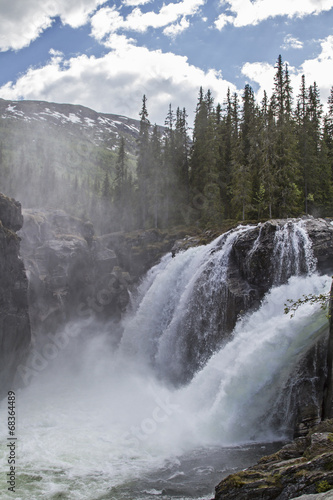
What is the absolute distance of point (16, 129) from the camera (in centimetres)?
17575

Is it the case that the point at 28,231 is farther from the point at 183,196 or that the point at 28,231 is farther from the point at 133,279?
the point at 183,196

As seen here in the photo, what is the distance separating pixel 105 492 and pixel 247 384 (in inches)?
310

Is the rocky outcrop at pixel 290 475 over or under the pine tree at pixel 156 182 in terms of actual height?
under

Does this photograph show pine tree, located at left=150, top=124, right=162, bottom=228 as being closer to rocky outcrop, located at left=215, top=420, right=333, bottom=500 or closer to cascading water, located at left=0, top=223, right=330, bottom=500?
cascading water, located at left=0, top=223, right=330, bottom=500

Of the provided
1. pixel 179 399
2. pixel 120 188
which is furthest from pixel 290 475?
pixel 120 188

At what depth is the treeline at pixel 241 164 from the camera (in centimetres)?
4356

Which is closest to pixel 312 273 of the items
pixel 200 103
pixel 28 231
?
pixel 28 231

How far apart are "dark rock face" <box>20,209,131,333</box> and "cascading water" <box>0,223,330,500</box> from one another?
22.5 feet

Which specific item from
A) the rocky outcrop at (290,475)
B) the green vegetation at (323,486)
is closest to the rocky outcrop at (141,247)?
the rocky outcrop at (290,475)

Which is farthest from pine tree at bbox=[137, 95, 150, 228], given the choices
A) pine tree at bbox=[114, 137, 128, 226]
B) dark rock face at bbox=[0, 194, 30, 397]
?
dark rock face at bbox=[0, 194, 30, 397]

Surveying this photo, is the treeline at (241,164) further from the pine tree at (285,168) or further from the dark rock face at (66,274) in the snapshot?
the dark rock face at (66,274)

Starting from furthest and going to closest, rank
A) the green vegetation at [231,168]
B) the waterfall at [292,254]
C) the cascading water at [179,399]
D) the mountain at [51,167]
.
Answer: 1. the mountain at [51,167]
2. the green vegetation at [231,168]
3. the waterfall at [292,254]
4. the cascading water at [179,399]

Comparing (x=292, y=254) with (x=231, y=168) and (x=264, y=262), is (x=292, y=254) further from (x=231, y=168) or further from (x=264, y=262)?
(x=231, y=168)

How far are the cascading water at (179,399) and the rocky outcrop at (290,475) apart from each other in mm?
3644
